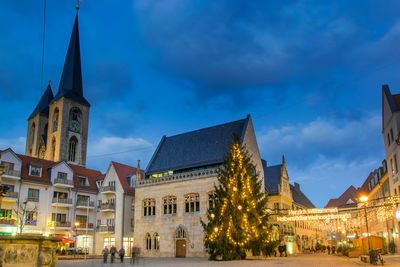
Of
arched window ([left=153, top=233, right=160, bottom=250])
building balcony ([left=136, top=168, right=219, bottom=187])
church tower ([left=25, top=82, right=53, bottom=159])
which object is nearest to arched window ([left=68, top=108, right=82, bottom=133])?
church tower ([left=25, top=82, right=53, bottom=159])

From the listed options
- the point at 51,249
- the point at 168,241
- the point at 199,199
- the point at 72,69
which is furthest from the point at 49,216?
the point at 72,69

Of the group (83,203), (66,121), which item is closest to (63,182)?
(83,203)

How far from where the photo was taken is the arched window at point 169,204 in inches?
1783

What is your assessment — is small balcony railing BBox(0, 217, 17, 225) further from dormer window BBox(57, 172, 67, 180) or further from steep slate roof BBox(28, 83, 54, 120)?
steep slate roof BBox(28, 83, 54, 120)

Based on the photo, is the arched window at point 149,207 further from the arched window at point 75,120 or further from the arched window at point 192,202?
the arched window at point 75,120

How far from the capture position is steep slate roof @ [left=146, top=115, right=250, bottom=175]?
153 feet

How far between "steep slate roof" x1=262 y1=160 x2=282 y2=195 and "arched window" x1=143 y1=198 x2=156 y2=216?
738 inches

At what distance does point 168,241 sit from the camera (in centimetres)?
4428

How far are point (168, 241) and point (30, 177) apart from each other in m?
19.9

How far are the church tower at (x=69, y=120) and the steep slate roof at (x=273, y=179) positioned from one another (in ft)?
151

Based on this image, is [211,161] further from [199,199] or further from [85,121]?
[85,121]

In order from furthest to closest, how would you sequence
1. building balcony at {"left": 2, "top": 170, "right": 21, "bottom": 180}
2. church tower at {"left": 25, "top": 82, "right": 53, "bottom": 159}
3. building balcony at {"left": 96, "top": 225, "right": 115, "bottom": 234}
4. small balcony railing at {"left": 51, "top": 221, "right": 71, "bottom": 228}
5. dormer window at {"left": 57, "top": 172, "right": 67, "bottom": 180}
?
church tower at {"left": 25, "top": 82, "right": 53, "bottom": 159}
dormer window at {"left": 57, "top": 172, "right": 67, "bottom": 180}
building balcony at {"left": 96, "top": 225, "right": 115, "bottom": 234}
small balcony railing at {"left": 51, "top": 221, "right": 71, "bottom": 228}
building balcony at {"left": 2, "top": 170, "right": 21, "bottom": 180}

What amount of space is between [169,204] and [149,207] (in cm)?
331

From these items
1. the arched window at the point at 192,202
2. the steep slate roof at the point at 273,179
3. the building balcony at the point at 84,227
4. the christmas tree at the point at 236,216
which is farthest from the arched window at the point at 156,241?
the steep slate roof at the point at 273,179
